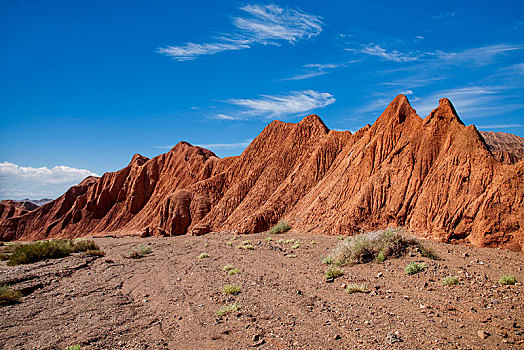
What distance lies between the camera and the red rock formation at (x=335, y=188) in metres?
18.6

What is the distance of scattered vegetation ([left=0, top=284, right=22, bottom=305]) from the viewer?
12271mm

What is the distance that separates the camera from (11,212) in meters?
78.9

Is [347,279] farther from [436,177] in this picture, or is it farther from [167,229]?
[167,229]

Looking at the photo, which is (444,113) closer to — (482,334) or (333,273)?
(333,273)

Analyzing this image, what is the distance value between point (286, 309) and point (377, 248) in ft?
19.9

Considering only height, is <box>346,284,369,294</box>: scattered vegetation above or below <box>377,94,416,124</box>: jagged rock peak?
below

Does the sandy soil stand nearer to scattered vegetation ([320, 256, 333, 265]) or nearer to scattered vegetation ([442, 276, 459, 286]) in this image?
scattered vegetation ([442, 276, 459, 286])

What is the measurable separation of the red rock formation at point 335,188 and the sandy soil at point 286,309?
406cm

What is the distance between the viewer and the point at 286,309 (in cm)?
902

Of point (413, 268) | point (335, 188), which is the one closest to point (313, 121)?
point (335, 188)

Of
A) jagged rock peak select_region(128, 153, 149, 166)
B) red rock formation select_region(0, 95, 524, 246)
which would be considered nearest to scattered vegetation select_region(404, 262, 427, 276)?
red rock formation select_region(0, 95, 524, 246)

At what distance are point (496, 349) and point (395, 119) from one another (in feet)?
81.3

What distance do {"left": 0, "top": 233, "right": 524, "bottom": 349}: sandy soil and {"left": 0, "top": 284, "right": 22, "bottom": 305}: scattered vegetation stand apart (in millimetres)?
299

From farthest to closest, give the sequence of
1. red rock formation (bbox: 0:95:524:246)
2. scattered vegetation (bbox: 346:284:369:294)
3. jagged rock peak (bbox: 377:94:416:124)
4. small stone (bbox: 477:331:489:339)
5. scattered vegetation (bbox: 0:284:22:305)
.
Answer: jagged rock peak (bbox: 377:94:416:124) → red rock formation (bbox: 0:95:524:246) → scattered vegetation (bbox: 0:284:22:305) → scattered vegetation (bbox: 346:284:369:294) → small stone (bbox: 477:331:489:339)
